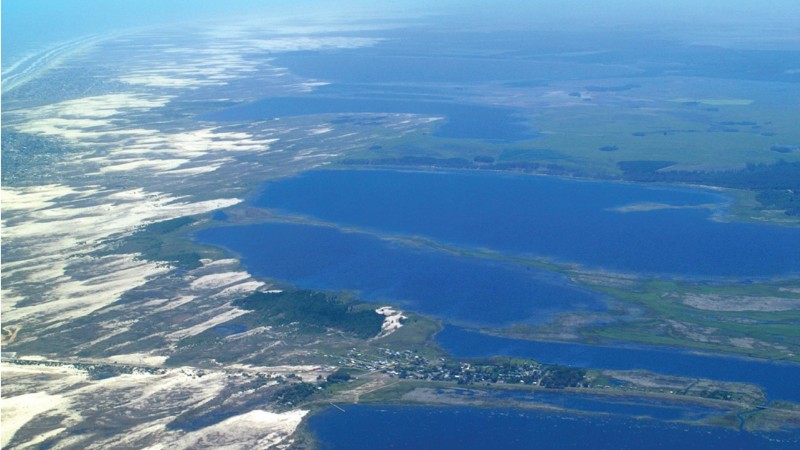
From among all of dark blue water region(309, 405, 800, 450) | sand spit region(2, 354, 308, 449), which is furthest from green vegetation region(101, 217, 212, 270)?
dark blue water region(309, 405, 800, 450)

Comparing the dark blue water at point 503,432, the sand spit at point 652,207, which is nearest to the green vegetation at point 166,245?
the dark blue water at point 503,432

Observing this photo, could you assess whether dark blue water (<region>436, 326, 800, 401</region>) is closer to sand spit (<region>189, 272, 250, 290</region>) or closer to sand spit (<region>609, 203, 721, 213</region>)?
sand spit (<region>189, 272, 250, 290</region>)

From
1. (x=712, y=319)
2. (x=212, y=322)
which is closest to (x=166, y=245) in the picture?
(x=212, y=322)

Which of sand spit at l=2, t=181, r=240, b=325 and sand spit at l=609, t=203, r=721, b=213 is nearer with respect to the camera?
sand spit at l=2, t=181, r=240, b=325

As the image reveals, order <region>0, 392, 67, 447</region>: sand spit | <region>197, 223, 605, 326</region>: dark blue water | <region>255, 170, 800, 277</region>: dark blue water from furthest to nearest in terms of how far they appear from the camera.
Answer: <region>255, 170, 800, 277</region>: dark blue water < <region>197, 223, 605, 326</region>: dark blue water < <region>0, 392, 67, 447</region>: sand spit

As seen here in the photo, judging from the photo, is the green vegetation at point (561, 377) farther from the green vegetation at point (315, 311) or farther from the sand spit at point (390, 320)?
the green vegetation at point (315, 311)

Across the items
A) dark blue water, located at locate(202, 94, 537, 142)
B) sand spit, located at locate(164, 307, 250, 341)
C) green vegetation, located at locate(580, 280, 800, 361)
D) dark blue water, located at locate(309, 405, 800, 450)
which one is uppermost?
dark blue water, located at locate(202, 94, 537, 142)

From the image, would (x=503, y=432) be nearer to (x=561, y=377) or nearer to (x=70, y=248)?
(x=561, y=377)
